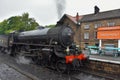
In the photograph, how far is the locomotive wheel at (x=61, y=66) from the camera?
999 cm

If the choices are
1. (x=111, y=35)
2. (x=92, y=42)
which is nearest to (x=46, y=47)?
(x=111, y=35)

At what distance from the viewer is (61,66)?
10375 mm

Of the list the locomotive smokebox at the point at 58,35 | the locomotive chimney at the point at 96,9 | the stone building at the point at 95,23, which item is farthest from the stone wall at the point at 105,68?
the locomotive chimney at the point at 96,9

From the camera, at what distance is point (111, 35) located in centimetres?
2494

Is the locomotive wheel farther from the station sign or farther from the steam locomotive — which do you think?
the station sign

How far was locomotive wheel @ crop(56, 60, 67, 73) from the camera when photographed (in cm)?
999

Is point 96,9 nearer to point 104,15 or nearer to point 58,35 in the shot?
point 104,15

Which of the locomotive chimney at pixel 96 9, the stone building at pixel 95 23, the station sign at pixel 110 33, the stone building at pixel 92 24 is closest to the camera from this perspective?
the station sign at pixel 110 33

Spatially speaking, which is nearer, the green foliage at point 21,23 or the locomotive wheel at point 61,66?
the locomotive wheel at point 61,66

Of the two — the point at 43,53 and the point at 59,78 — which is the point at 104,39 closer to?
the point at 43,53

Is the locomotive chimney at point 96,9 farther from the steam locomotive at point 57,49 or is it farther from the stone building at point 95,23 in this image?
the steam locomotive at point 57,49

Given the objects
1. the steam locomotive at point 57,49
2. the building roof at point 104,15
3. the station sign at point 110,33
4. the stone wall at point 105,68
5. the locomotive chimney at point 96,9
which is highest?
the locomotive chimney at point 96,9

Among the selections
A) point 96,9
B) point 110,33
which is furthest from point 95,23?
point 110,33

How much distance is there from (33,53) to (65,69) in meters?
3.83
